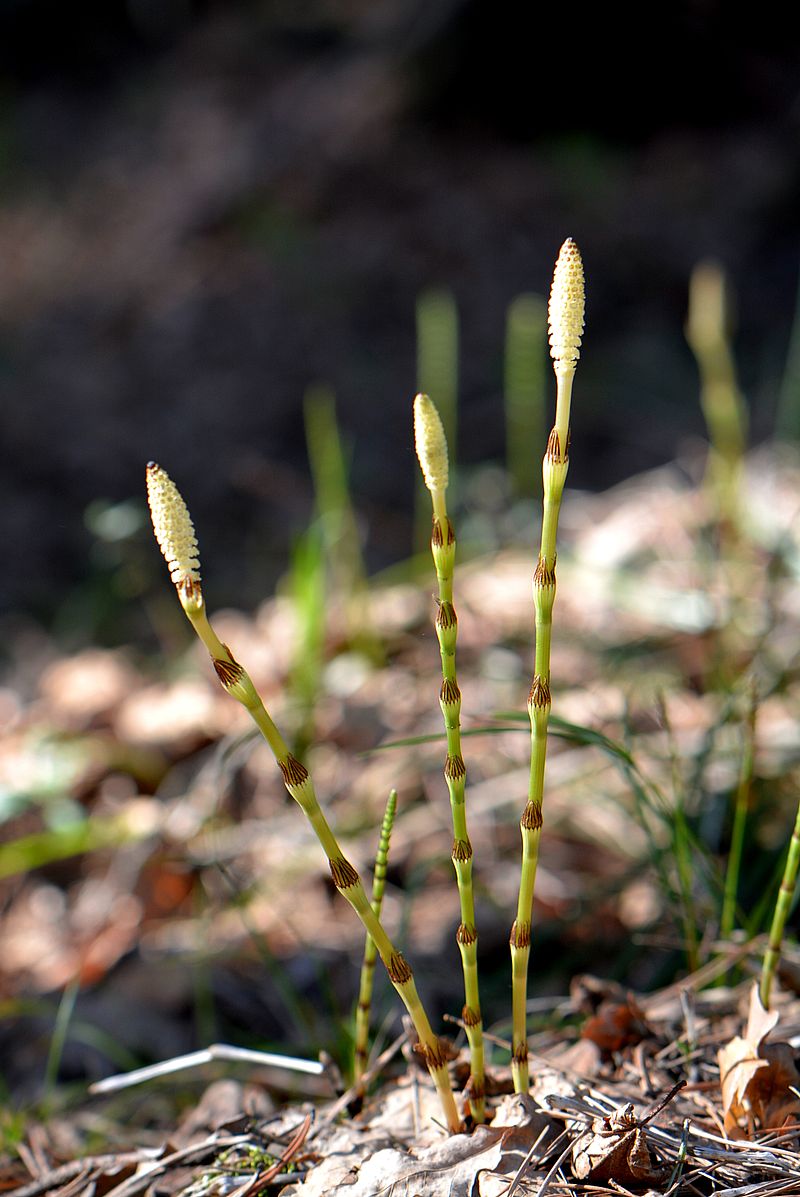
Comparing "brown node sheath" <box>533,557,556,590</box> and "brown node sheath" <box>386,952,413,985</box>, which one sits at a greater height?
"brown node sheath" <box>533,557,556,590</box>

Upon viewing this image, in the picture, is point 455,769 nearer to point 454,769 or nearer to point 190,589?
point 454,769

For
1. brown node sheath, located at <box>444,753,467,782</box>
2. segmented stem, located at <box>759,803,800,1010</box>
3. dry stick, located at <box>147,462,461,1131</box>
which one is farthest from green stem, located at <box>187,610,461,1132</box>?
segmented stem, located at <box>759,803,800,1010</box>

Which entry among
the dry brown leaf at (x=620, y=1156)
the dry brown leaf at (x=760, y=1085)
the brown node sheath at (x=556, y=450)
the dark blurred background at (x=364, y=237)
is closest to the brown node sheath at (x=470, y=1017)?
the dry brown leaf at (x=620, y=1156)

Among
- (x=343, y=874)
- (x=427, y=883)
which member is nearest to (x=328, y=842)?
(x=343, y=874)

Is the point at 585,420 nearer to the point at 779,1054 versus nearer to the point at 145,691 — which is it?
the point at 145,691

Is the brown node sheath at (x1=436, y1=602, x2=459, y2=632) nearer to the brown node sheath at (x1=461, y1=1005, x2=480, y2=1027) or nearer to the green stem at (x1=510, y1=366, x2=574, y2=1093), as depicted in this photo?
the green stem at (x1=510, y1=366, x2=574, y2=1093)

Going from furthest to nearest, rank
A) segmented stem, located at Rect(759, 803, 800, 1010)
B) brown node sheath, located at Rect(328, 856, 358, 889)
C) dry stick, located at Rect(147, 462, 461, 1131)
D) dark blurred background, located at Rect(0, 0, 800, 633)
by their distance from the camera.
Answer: dark blurred background, located at Rect(0, 0, 800, 633) → segmented stem, located at Rect(759, 803, 800, 1010) → brown node sheath, located at Rect(328, 856, 358, 889) → dry stick, located at Rect(147, 462, 461, 1131)
